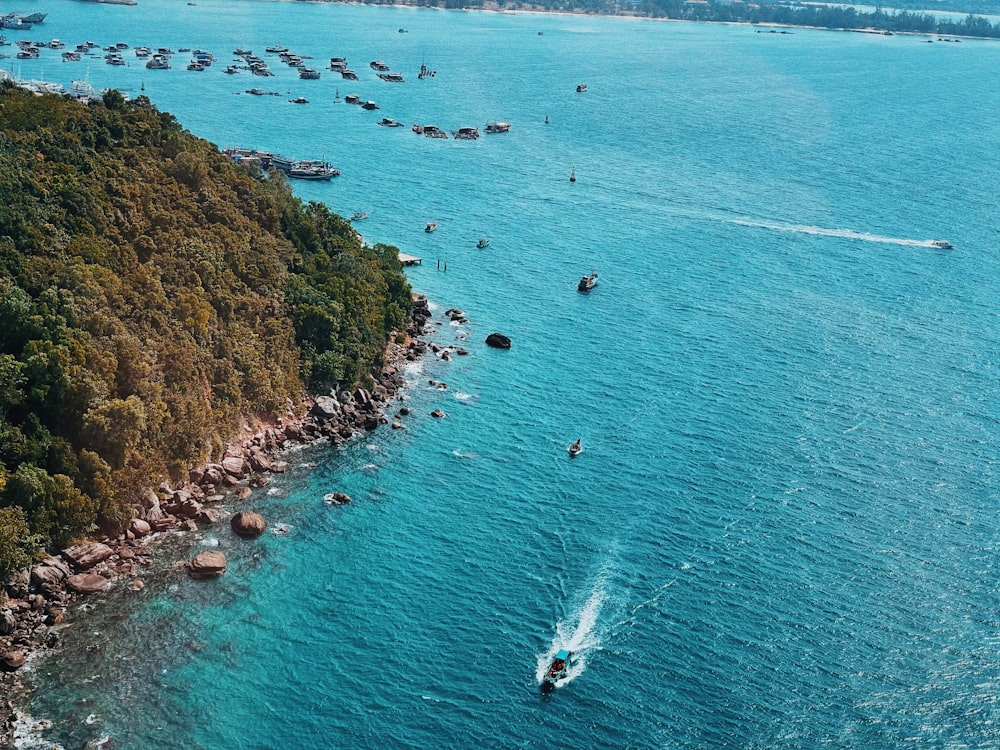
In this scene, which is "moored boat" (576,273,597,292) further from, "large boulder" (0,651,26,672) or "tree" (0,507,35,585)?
"large boulder" (0,651,26,672)

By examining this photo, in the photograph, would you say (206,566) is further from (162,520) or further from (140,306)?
(140,306)

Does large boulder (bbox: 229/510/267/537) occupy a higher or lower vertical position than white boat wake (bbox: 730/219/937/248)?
lower

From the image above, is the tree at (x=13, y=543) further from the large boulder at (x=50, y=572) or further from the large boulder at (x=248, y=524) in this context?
the large boulder at (x=248, y=524)

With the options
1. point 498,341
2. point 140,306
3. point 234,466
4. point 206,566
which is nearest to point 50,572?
point 206,566

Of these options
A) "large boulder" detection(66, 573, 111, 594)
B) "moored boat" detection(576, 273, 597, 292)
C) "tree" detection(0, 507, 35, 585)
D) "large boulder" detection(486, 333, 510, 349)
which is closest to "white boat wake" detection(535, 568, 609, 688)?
"large boulder" detection(66, 573, 111, 594)

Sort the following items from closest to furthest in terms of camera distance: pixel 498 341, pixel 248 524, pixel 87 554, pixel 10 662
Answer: pixel 10 662 → pixel 87 554 → pixel 248 524 → pixel 498 341

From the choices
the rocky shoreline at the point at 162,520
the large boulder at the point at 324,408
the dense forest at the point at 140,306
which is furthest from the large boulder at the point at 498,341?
the large boulder at the point at 324,408
